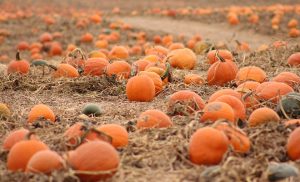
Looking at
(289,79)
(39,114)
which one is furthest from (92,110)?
(289,79)

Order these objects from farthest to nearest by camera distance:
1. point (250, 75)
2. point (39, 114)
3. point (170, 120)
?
1. point (250, 75)
2. point (39, 114)
3. point (170, 120)

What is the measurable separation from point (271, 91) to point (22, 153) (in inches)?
95.6

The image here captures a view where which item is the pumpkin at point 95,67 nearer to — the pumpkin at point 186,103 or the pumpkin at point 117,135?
the pumpkin at point 186,103

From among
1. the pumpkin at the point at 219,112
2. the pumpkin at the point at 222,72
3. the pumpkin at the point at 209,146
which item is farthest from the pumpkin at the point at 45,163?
the pumpkin at the point at 222,72

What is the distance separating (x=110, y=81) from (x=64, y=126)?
1.77 metres

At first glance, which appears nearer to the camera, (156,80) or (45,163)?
(45,163)

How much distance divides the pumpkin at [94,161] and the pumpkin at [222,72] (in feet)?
9.73

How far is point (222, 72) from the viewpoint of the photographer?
6219 millimetres

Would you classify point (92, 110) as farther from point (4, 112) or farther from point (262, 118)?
point (262, 118)

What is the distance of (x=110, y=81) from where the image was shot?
6.46m

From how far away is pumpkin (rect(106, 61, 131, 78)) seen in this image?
664 cm

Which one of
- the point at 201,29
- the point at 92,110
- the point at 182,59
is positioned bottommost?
the point at 201,29

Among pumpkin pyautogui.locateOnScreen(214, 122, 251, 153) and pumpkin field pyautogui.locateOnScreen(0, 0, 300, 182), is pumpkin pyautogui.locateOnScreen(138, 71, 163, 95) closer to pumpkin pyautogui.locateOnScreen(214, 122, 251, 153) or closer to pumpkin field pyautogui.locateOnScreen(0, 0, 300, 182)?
pumpkin field pyautogui.locateOnScreen(0, 0, 300, 182)

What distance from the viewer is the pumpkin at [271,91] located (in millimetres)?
5012
